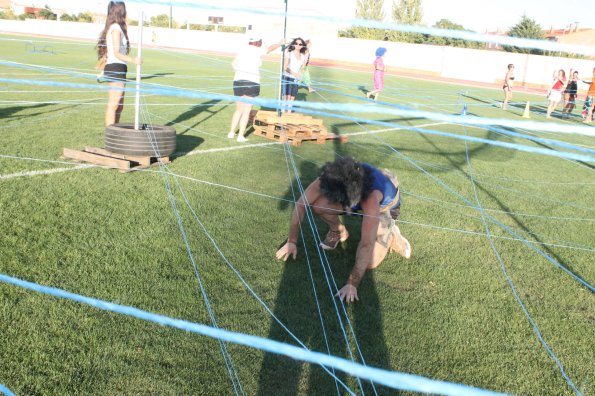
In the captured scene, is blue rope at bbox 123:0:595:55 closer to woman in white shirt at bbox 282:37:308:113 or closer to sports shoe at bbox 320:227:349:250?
sports shoe at bbox 320:227:349:250

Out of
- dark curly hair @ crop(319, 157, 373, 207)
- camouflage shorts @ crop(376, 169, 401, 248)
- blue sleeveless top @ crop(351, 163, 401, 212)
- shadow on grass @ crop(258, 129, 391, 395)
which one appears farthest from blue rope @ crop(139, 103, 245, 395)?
camouflage shorts @ crop(376, 169, 401, 248)

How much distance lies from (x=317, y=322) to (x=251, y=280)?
677mm

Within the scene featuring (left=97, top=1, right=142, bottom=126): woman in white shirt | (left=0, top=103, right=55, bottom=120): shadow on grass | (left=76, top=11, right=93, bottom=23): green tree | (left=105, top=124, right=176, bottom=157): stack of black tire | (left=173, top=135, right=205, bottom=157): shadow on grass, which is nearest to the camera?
(left=105, top=124, right=176, bottom=157): stack of black tire

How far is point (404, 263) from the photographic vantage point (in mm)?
4395

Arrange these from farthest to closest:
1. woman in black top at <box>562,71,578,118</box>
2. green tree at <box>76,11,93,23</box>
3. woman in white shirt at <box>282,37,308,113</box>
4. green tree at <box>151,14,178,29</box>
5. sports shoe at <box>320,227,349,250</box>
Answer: green tree at <box>151,14,178,29</box>, green tree at <box>76,11,93,23</box>, woman in black top at <box>562,71,578,118</box>, woman in white shirt at <box>282,37,308,113</box>, sports shoe at <box>320,227,349,250</box>

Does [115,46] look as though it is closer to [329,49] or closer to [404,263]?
[404,263]

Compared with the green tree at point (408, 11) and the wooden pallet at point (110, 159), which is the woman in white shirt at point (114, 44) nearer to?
the wooden pallet at point (110, 159)

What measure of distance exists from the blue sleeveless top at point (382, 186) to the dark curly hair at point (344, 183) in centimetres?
22

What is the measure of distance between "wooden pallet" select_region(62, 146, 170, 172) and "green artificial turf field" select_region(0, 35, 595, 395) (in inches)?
6.2

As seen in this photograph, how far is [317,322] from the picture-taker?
3299mm

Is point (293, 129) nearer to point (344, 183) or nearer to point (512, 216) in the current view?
point (512, 216)

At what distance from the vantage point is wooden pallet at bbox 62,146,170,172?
19.5 ft

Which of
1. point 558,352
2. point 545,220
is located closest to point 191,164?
point 545,220

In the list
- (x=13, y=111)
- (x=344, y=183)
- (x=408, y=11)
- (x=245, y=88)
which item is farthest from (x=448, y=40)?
(x=344, y=183)
